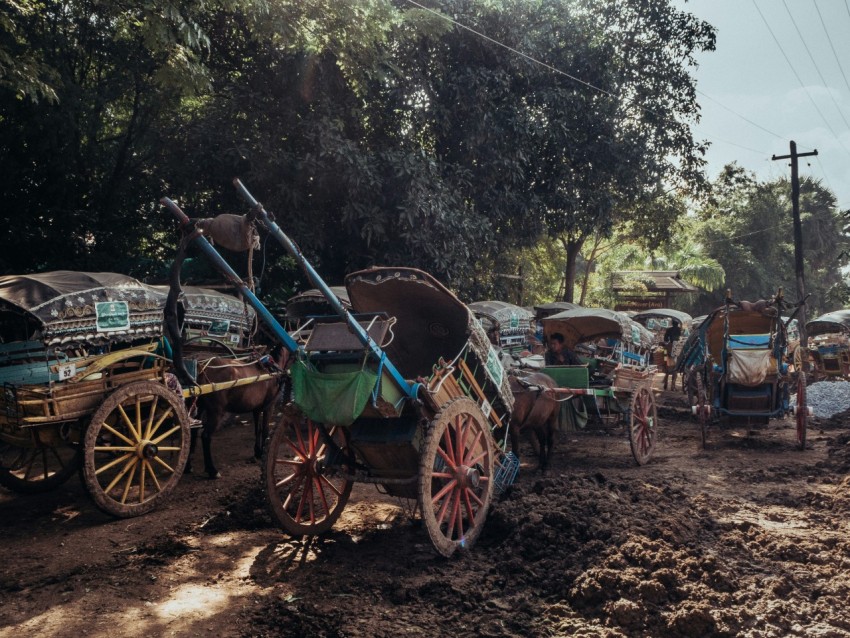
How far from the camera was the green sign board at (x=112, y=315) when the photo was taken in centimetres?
711

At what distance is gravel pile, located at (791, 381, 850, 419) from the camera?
47.2ft

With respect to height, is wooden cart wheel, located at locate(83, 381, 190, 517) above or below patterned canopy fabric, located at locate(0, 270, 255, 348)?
below

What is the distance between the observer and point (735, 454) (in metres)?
10.2

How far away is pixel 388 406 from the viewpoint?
5.28 meters

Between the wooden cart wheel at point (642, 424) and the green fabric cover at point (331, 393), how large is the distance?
5.21 metres

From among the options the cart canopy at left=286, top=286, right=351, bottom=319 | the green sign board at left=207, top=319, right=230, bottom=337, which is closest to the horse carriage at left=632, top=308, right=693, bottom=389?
the cart canopy at left=286, top=286, right=351, bottom=319

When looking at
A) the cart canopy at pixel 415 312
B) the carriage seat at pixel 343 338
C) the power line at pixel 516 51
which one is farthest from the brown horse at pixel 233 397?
the power line at pixel 516 51

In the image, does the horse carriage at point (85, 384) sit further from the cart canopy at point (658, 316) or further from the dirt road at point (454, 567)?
the cart canopy at point (658, 316)

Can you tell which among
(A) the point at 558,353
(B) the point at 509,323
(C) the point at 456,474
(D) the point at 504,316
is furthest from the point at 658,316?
(C) the point at 456,474

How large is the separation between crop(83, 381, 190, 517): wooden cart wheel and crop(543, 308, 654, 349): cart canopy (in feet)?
20.6

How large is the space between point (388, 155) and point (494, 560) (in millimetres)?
10339

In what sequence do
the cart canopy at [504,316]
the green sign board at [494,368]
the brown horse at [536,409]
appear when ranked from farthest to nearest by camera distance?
the cart canopy at [504,316] < the brown horse at [536,409] < the green sign board at [494,368]

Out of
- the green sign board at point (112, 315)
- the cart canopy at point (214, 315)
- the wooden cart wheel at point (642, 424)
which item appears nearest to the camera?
the green sign board at point (112, 315)

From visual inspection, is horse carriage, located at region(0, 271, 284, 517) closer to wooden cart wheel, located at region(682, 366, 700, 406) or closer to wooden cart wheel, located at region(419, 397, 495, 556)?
wooden cart wheel, located at region(419, 397, 495, 556)
